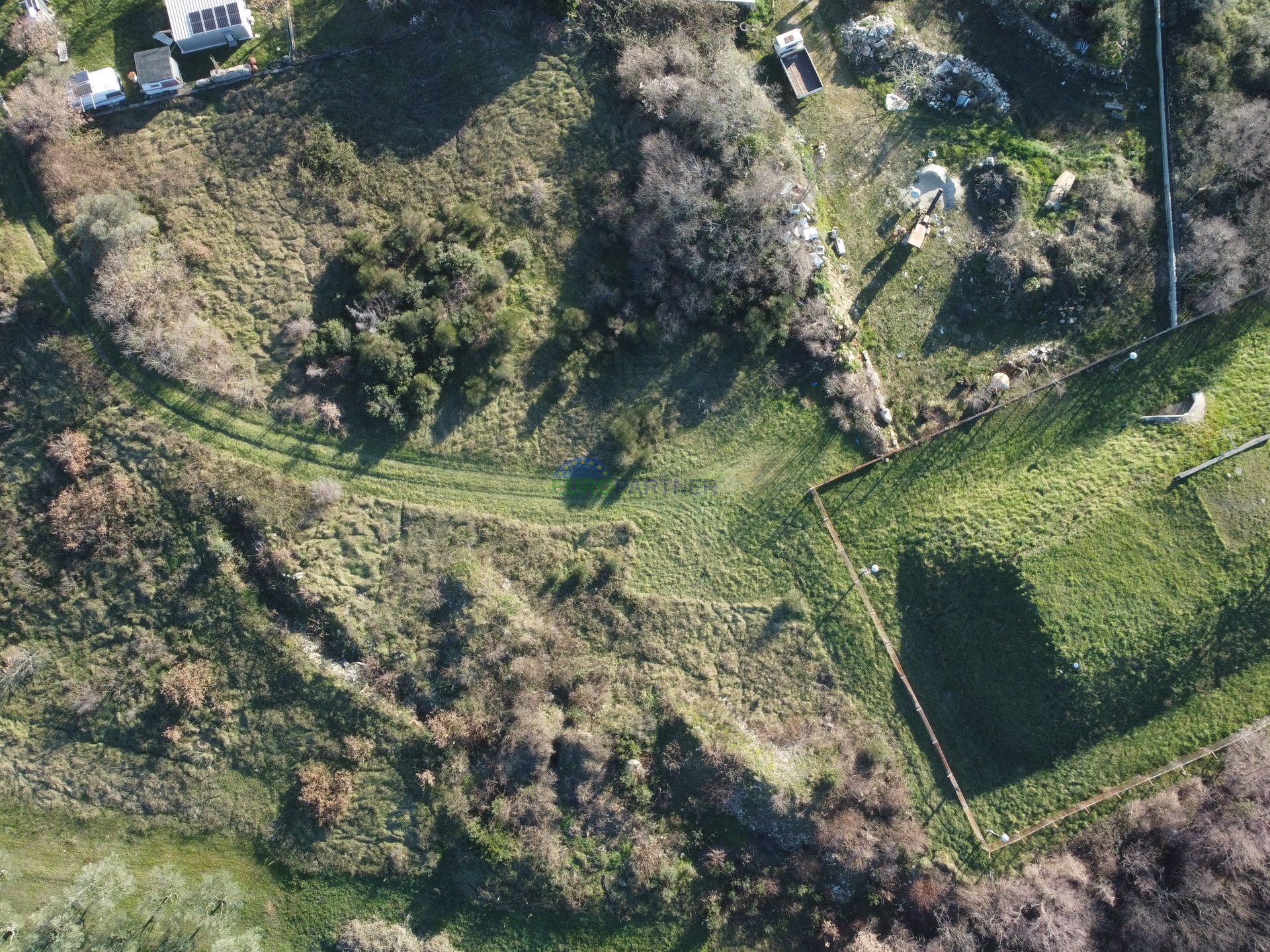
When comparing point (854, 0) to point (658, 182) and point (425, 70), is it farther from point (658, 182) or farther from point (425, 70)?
point (425, 70)

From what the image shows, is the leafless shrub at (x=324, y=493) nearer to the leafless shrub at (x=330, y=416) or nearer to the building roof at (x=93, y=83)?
the leafless shrub at (x=330, y=416)

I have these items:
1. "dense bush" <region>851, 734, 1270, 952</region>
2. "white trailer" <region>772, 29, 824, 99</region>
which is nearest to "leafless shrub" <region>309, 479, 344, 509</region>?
"white trailer" <region>772, 29, 824, 99</region>

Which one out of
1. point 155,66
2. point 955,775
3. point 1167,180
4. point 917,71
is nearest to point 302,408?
point 155,66

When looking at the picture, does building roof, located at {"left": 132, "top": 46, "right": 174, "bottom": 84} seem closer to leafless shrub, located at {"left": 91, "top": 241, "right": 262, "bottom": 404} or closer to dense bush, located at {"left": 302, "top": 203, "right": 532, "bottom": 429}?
leafless shrub, located at {"left": 91, "top": 241, "right": 262, "bottom": 404}

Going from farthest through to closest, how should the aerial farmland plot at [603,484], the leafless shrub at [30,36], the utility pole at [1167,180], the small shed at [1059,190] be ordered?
the small shed at [1059,190], the utility pole at [1167,180], the leafless shrub at [30,36], the aerial farmland plot at [603,484]

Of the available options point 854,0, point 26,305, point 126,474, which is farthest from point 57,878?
point 854,0

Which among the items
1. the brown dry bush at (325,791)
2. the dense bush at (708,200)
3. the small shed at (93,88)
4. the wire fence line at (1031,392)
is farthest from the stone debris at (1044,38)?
the brown dry bush at (325,791)
